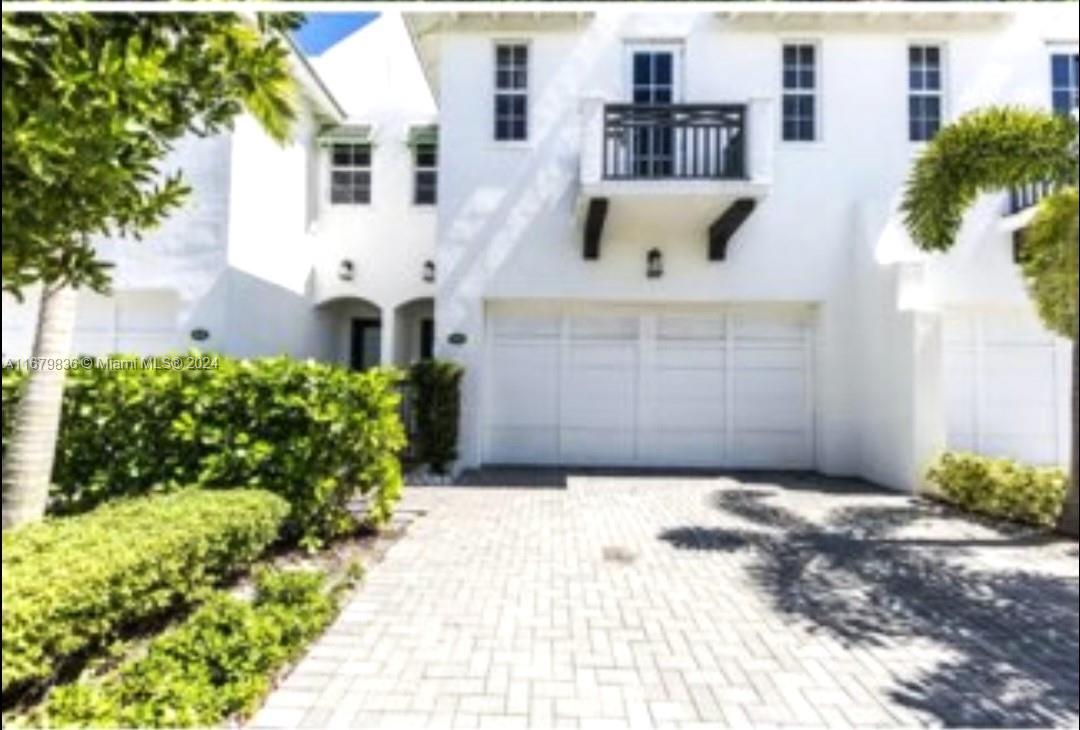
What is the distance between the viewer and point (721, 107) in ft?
30.0

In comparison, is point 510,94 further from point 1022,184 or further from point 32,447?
point 1022,184

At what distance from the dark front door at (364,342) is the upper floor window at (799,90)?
711 cm

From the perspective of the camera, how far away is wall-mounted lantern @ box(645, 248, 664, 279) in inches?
404

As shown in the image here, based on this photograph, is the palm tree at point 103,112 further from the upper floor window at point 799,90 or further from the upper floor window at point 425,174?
the upper floor window at point 425,174

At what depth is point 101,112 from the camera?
90 cm

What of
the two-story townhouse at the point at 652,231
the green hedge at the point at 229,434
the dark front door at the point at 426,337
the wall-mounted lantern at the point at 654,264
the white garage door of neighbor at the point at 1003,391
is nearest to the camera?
the white garage door of neighbor at the point at 1003,391

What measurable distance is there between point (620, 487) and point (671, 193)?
382cm

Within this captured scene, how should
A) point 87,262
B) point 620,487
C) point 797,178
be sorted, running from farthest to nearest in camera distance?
point 797,178 → point 620,487 → point 87,262

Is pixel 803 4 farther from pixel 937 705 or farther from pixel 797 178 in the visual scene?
pixel 797 178

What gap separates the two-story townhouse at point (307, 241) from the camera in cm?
187

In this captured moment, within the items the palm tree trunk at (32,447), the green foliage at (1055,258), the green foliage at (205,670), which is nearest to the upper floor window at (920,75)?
the green foliage at (1055,258)

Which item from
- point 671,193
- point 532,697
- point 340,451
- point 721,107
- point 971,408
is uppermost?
point 721,107

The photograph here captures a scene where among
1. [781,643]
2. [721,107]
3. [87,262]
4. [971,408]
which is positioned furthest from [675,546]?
[721,107]

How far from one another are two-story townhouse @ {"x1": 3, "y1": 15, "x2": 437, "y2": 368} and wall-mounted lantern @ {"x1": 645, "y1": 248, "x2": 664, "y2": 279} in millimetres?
3693
